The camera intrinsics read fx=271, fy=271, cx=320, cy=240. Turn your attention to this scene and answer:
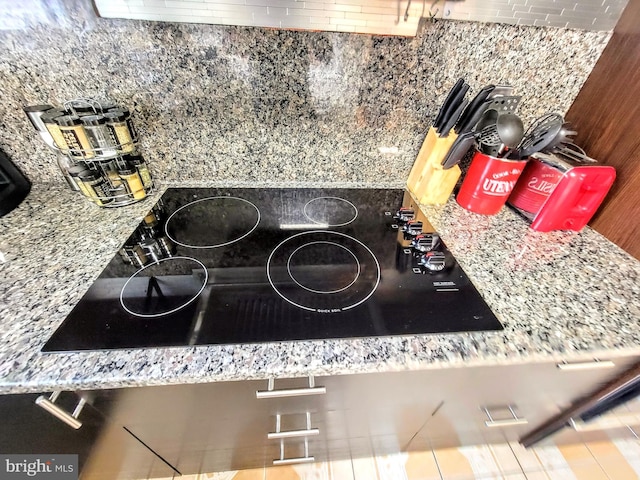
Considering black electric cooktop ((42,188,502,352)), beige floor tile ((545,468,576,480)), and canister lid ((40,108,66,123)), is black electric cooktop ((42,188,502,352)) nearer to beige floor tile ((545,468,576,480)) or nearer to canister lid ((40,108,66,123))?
canister lid ((40,108,66,123))

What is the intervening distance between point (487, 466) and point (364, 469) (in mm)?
444

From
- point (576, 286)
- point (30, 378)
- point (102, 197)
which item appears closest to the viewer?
point (30, 378)

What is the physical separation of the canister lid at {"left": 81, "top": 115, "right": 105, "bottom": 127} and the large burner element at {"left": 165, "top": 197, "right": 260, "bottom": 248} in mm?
256

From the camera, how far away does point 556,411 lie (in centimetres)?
73

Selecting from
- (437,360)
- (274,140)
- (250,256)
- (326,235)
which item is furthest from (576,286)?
(274,140)

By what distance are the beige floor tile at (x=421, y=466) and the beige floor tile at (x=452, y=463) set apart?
2 centimetres

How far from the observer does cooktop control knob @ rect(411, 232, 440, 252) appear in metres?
0.65

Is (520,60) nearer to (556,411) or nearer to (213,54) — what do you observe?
(213,54)

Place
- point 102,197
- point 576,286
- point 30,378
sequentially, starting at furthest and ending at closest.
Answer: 1. point 102,197
2. point 576,286
3. point 30,378

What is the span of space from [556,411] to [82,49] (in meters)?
1.49

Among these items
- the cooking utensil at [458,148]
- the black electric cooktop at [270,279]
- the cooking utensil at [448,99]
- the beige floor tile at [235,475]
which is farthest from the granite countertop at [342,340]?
the beige floor tile at [235,475]

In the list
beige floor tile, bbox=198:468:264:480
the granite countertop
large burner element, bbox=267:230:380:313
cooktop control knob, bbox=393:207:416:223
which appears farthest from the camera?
beige floor tile, bbox=198:468:264:480

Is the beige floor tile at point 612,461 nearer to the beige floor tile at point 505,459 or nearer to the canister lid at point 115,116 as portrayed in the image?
the beige floor tile at point 505,459

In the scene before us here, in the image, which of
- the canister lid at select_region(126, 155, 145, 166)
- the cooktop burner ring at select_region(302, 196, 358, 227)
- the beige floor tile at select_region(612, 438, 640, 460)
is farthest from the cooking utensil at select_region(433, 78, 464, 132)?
the beige floor tile at select_region(612, 438, 640, 460)
